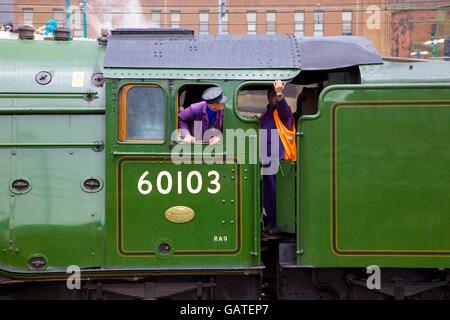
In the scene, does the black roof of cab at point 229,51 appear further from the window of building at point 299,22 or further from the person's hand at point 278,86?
the window of building at point 299,22

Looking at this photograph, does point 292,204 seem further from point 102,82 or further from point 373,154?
point 102,82

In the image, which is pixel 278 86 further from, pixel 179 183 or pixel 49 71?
pixel 49 71

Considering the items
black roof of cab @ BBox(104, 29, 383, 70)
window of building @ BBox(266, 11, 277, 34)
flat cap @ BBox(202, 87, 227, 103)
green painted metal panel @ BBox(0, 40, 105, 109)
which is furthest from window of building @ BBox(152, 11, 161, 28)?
flat cap @ BBox(202, 87, 227, 103)

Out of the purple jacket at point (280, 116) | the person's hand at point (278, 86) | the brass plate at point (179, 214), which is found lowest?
the brass plate at point (179, 214)

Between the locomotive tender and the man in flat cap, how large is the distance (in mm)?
95

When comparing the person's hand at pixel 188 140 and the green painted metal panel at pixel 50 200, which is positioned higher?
the person's hand at pixel 188 140

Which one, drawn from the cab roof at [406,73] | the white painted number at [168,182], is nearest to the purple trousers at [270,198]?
the white painted number at [168,182]

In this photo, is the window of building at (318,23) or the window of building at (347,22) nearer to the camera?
the window of building at (318,23)

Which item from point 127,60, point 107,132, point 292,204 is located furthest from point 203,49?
point 292,204

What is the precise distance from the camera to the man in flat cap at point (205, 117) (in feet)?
20.0

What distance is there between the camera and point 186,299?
6.41m

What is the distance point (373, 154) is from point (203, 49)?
1.80m

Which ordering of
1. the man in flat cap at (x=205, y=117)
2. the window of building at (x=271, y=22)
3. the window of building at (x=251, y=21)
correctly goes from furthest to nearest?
the window of building at (x=251, y=21), the window of building at (x=271, y=22), the man in flat cap at (x=205, y=117)

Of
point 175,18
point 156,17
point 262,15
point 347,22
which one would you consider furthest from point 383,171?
point 347,22
